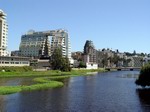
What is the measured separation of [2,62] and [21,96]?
130386 millimetres

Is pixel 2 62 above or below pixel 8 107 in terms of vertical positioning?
above

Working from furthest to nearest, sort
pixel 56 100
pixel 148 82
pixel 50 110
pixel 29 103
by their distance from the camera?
1. pixel 148 82
2. pixel 56 100
3. pixel 29 103
4. pixel 50 110

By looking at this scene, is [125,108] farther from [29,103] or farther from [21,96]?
[21,96]

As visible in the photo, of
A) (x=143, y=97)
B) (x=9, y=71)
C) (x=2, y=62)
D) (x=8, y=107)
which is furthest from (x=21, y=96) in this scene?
(x=2, y=62)

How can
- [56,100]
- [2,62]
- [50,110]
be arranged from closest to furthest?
1. [50,110]
2. [56,100]
3. [2,62]

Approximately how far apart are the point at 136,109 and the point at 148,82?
28980 mm

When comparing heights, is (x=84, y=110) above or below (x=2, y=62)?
below

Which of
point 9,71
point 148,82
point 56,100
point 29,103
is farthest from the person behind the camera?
point 9,71

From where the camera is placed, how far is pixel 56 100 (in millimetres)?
65938

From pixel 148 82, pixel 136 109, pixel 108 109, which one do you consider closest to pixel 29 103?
pixel 108 109

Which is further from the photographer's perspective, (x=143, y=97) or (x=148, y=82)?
(x=148, y=82)

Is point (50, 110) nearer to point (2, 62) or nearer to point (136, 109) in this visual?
point (136, 109)

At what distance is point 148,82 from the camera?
8300cm

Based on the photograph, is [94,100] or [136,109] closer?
[136,109]
